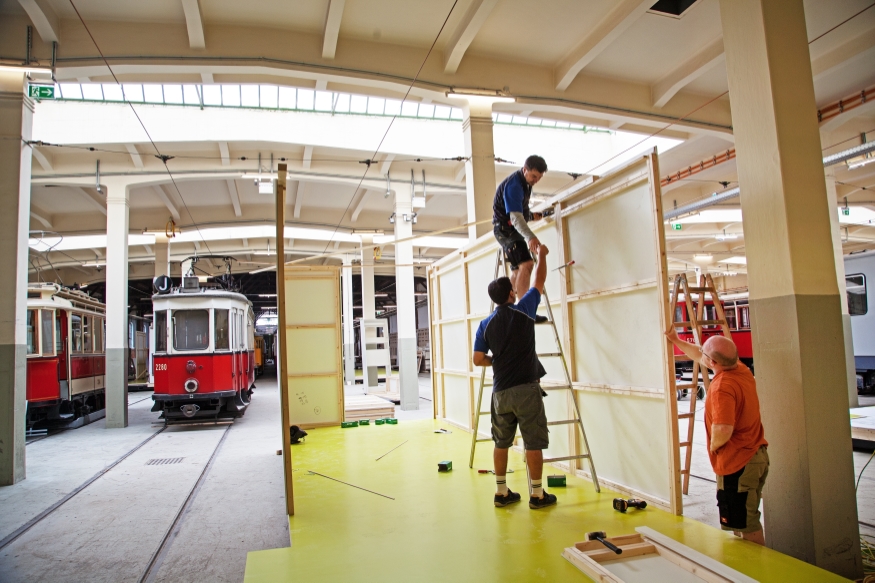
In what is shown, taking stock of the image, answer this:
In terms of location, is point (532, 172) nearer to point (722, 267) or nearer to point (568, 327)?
point (568, 327)

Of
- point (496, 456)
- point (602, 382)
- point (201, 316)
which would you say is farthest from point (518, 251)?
point (201, 316)

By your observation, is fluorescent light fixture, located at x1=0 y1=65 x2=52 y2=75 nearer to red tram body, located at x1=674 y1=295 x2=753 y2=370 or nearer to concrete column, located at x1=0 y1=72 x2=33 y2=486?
concrete column, located at x1=0 y1=72 x2=33 y2=486

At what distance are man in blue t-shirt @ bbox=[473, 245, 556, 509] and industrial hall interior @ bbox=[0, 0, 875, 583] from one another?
0.03m

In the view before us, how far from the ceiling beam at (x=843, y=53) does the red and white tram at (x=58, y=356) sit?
52.9 feet

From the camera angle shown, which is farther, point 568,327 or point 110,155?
point 110,155

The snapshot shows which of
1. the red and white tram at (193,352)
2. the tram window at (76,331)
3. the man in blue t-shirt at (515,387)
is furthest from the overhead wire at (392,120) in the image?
the tram window at (76,331)

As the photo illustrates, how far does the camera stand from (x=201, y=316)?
12.8 m

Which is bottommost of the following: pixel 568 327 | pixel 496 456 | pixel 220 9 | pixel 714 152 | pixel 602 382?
pixel 496 456

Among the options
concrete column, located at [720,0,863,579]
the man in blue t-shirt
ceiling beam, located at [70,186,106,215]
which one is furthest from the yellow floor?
ceiling beam, located at [70,186,106,215]

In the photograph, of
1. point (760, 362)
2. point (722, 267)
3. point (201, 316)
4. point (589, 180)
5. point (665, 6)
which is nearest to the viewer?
point (760, 362)

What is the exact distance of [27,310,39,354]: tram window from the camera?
38.6ft

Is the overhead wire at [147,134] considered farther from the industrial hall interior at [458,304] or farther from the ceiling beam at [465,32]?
the ceiling beam at [465,32]

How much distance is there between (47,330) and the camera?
12164mm

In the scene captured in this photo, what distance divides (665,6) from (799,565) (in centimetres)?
785
